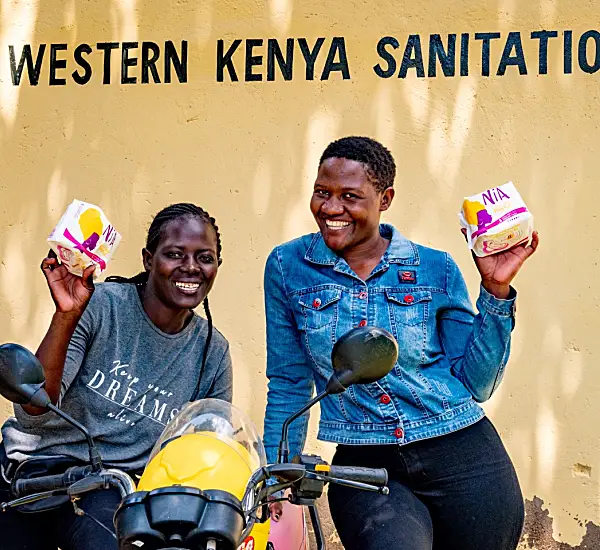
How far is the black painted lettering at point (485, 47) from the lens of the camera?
468 cm

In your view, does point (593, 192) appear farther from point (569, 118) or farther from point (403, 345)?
point (403, 345)

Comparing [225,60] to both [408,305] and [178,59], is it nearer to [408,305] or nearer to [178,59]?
[178,59]

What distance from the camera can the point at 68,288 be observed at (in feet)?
9.34

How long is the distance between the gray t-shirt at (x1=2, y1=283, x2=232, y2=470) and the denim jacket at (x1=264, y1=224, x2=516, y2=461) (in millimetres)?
313

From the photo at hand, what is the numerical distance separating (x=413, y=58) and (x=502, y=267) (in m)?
2.30

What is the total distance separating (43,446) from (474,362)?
4.09 ft

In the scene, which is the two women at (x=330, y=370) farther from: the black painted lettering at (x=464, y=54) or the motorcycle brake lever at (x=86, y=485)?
the black painted lettering at (x=464, y=54)

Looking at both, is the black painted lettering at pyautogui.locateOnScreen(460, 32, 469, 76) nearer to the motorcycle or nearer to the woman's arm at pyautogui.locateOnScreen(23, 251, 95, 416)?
the woman's arm at pyautogui.locateOnScreen(23, 251, 95, 416)

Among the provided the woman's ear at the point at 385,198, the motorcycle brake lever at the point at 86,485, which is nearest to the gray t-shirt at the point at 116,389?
the woman's ear at the point at 385,198

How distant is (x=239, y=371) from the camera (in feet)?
15.9

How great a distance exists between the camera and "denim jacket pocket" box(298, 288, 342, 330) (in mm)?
2820

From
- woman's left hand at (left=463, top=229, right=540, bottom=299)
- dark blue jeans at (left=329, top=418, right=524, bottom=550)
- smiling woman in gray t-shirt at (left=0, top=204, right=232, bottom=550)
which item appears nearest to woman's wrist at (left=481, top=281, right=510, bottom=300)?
woman's left hand at (left=463, top=229, right=540, bottom=299)

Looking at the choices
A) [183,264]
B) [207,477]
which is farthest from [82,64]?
[207,477]

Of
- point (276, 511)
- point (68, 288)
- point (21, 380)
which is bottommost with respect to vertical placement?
point (276, 511)
